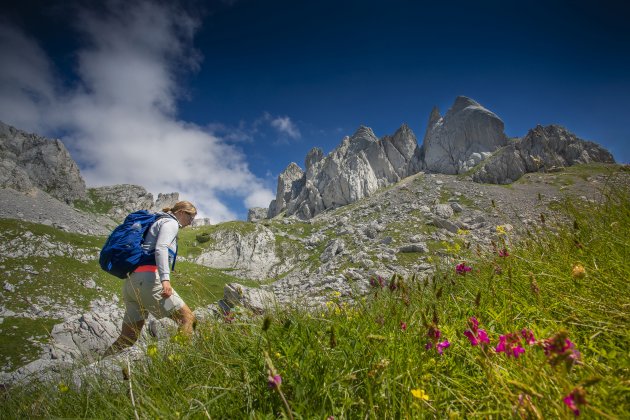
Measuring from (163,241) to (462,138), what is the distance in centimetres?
14279

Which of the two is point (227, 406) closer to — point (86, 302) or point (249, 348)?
point (249, 348)

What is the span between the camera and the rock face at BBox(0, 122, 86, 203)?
74.8 m

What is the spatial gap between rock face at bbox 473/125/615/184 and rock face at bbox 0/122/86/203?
122 meters

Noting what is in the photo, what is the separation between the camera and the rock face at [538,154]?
3535 inches

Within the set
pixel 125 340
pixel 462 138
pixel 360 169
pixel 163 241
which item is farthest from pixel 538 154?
pixel 125 340

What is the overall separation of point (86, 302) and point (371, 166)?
446 ft

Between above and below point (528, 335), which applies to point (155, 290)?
above

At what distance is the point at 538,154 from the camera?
3573 inches

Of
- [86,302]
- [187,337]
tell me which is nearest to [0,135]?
[86,302]

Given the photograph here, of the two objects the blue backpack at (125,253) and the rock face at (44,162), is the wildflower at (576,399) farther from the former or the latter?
the rock face at (44,162)

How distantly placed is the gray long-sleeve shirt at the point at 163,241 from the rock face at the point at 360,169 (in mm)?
130925

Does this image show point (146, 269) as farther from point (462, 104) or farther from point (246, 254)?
point (462, 104)

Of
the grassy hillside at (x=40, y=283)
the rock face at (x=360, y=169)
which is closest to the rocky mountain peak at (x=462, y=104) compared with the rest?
the rock face at (x=360, y=169)

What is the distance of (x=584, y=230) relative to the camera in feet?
13.8
